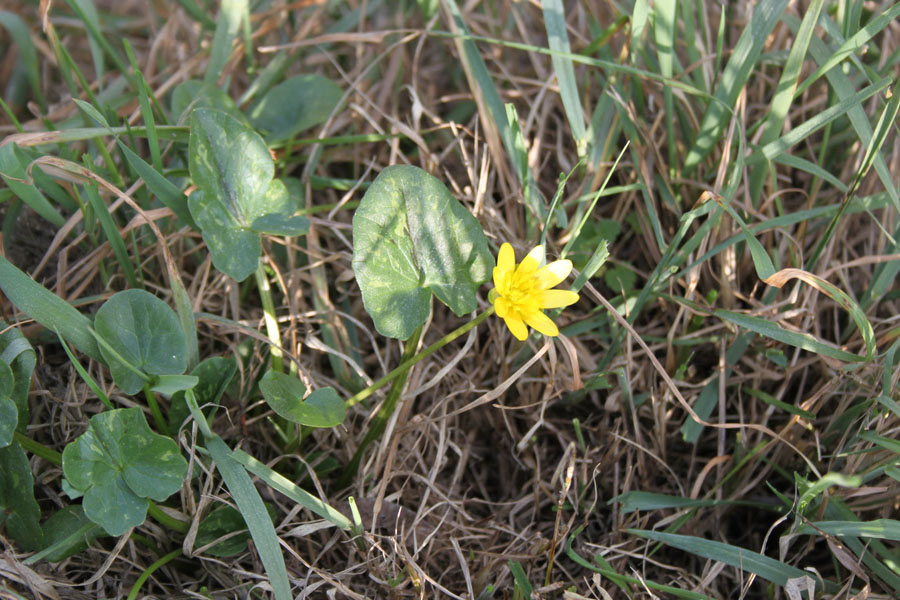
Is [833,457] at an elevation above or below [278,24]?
below

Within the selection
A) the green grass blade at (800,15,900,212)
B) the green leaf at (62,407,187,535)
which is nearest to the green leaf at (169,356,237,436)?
the green leaf at (62,407,187,535)

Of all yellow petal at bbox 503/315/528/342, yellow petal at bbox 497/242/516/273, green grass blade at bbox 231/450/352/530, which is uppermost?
yellow petal at bbox 497/242/516/273

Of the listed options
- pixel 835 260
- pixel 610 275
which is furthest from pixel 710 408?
pixel 835 260

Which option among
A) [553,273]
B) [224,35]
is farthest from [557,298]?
[224,35]

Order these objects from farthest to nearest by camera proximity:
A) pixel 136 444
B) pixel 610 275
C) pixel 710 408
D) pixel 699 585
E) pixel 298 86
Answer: pixel 298 86
pixel 610 275
pixel 710 408
pixel 699 585
pixel 136 444

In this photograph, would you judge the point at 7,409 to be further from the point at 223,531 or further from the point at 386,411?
the point at 386,411

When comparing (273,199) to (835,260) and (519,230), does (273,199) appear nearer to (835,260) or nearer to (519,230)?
(519,230)

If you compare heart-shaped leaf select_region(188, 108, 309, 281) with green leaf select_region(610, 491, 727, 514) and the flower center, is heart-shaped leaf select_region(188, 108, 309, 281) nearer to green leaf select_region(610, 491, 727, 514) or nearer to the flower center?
the flower center
